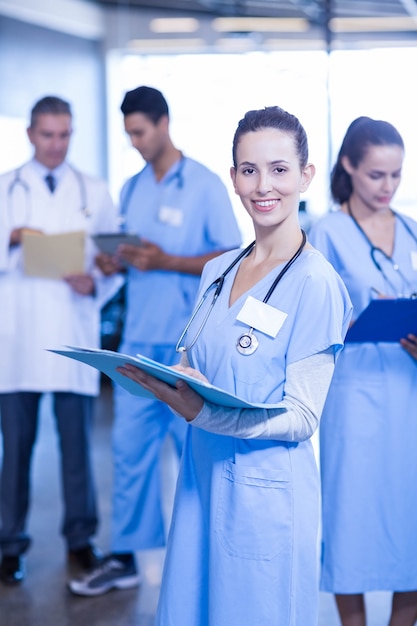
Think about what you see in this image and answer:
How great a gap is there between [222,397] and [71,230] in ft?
6.20

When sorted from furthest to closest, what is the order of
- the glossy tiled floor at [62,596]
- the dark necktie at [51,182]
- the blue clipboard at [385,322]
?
the dark necktie at [51,182] < the glossy tiled floor at [62,596] < the blue clipboard at [385,322]

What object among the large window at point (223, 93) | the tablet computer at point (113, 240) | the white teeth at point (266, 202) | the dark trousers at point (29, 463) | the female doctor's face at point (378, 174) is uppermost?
the large window at point (223, 93)

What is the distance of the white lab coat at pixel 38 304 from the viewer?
10.5 ft

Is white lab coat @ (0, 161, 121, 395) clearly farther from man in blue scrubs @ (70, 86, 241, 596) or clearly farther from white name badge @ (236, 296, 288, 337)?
white name badge @ (236, 296, 288, 337)

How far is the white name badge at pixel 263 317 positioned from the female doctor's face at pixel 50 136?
5.99ft

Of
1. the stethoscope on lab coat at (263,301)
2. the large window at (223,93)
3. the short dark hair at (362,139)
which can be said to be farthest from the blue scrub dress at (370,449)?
the large window at (223,93)

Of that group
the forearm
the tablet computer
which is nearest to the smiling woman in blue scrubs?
the forearm

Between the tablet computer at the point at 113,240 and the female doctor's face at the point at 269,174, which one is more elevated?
the female doctor's face at the point at 269,174

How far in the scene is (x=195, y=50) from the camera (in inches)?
344

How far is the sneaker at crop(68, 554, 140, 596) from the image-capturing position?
3.04m

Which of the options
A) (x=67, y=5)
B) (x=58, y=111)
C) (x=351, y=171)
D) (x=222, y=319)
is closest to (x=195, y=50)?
(x=67, y=5)

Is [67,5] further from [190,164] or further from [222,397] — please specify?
[222,397]

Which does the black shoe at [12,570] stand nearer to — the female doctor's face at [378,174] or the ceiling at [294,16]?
the female doctor's face at [378,174]

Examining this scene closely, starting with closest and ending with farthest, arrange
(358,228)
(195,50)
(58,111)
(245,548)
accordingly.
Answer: (245,548) < (358,228) < (58,111) < (195,50)
